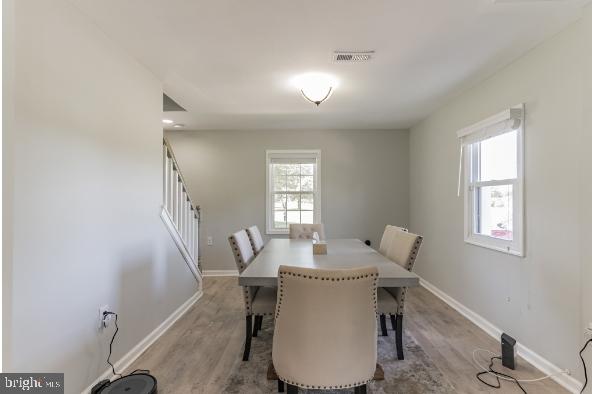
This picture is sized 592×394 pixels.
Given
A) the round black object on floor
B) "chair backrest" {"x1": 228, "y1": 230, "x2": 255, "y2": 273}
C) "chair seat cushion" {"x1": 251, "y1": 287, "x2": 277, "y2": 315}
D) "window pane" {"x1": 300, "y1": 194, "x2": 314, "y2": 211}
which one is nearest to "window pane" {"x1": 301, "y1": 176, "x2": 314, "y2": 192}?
"window pane" {"x1": 300, "y1": 194, "x2": 314, "y2": 211}

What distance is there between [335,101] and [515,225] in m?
2.20

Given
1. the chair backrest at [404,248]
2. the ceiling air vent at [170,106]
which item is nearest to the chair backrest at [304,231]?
the chair backrest at [404,248]

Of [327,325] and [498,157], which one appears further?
[498,157]

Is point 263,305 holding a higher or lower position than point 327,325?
lower

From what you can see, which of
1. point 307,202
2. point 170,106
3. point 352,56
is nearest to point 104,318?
point 352,56

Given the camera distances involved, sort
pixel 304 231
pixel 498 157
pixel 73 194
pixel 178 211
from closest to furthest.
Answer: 1. pixel 73 194
2. pixel 498 157
3. pixel 178 211
4. pixel 304 231

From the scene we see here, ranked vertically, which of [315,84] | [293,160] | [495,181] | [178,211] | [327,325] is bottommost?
[327,325]

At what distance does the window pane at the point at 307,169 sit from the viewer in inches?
200

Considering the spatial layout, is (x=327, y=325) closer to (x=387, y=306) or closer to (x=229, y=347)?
(x=387, y=306)

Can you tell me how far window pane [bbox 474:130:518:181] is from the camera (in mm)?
2617

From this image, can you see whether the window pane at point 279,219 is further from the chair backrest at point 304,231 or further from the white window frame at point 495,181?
the white window frame at point 495,181

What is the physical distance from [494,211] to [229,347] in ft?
8.82

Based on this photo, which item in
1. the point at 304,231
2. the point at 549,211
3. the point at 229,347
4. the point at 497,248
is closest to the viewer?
the point at 549,211

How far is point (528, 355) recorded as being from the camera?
91.7 inches
